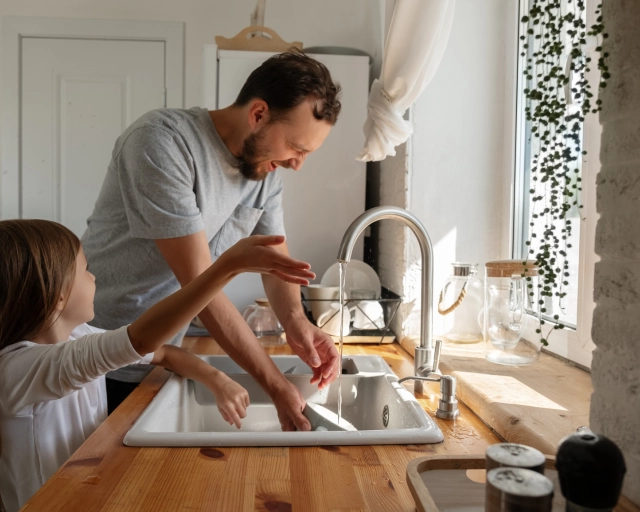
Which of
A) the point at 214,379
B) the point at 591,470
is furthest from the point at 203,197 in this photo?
the point at 591,470

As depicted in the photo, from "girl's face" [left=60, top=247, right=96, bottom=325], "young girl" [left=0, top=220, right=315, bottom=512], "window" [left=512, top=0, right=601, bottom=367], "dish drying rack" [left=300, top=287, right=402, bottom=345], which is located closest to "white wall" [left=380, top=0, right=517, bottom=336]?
"dish drying rack" [left=300, top=287, right=402, bottom=345]

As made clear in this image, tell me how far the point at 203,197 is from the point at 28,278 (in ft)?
1.53

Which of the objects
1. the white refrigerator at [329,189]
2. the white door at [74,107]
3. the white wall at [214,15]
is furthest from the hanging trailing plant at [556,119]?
the white door at [74,107]

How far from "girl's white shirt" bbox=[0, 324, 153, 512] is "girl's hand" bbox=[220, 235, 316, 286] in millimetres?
210

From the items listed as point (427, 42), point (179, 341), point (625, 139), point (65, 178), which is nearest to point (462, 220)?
point (427, 42)

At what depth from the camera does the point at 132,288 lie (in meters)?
1.40

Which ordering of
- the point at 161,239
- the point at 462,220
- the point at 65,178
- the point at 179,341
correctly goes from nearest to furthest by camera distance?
the point at 161,239
the point at 179,341
the point at 462,220
the point at 65,178

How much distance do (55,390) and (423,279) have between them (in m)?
0.70

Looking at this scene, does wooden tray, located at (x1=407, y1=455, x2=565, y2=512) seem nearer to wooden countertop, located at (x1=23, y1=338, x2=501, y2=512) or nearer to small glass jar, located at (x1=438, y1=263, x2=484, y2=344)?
wooden countertop, located at (x1=23, y1=338, x2=501, y2=512)

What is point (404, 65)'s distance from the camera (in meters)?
1.52

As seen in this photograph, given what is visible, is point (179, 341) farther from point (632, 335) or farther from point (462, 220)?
point (632, 335)

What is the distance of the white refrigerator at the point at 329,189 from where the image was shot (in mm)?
2180

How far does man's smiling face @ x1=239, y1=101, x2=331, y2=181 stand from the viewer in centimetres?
136

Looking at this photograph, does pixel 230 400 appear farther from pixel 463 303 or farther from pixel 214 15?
pixel 214 15
